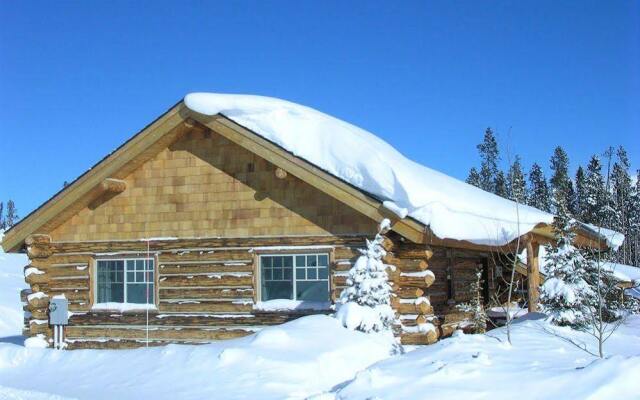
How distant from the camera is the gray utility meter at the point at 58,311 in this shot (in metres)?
15.7

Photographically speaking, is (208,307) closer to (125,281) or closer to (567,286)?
(125,281)

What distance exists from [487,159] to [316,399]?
267ft

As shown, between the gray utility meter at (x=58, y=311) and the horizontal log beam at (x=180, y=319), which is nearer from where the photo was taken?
the horizontal log beam at (x=180, y=319)

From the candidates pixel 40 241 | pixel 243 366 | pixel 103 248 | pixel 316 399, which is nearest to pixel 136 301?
pixel 103 248

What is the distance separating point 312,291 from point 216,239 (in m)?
2.35

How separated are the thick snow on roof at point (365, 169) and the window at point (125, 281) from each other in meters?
3.84

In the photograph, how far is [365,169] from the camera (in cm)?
1398

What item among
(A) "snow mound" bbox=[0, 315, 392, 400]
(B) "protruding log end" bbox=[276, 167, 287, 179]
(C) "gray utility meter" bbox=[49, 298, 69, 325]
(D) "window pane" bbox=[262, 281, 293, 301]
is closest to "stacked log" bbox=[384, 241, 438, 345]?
(A) "snow mound" bbox=[0, 315, 392, 400]

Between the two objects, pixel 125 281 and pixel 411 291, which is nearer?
pixel 411 291

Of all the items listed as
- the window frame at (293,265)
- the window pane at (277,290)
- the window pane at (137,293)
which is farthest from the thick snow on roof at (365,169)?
the window pane at (137,293)

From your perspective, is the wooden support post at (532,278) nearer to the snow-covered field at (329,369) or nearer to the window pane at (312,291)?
the snow-covered field at (329,369)

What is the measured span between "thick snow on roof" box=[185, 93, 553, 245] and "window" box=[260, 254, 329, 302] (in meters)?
1.84

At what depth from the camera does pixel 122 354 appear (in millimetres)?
11711

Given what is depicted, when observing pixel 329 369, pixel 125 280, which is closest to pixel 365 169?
pixel 329 369
